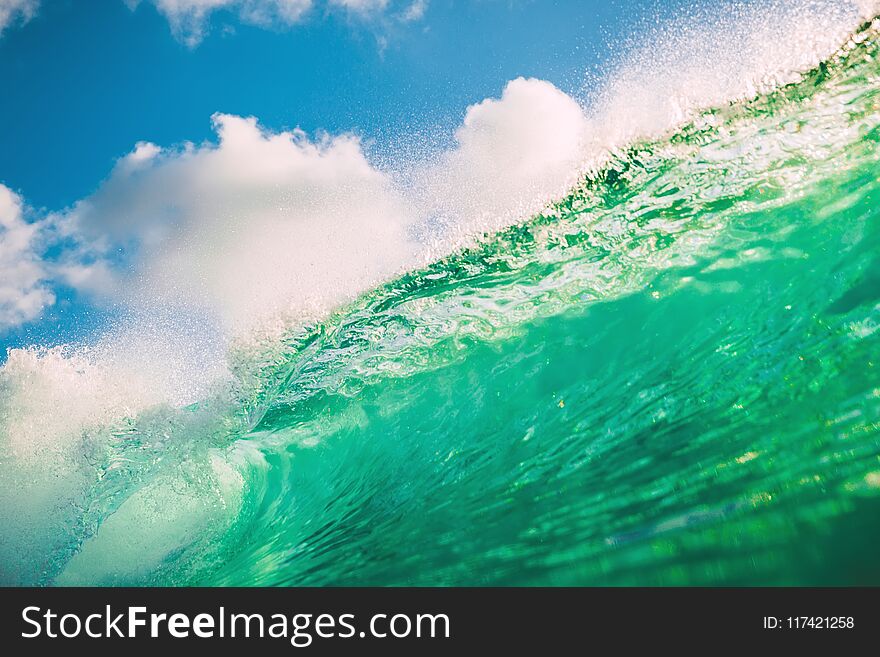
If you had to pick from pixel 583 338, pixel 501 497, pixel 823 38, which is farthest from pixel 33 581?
pixel 823 38

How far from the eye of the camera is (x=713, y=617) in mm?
2037

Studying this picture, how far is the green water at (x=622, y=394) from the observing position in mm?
2453

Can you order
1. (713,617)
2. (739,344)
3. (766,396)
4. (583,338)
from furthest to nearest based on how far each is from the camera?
1. (583,338)
2. (739,344)
3. (766,396)
4. (713,617)

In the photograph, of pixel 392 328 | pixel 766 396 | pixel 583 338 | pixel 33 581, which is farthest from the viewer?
pixel 392 328

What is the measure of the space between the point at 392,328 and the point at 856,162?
4078mm

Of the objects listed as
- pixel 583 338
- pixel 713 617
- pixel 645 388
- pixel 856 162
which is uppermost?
pixel 856 162

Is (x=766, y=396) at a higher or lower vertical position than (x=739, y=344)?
lower

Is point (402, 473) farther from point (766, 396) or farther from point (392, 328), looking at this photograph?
point (766, 396)

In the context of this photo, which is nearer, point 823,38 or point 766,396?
point 766,396

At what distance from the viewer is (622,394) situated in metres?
3.46

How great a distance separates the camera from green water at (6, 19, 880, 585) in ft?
8.05

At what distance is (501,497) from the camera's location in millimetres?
3186

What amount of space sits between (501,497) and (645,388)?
124 centimetres

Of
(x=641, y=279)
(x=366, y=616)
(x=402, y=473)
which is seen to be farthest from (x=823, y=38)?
(x=366, y=616)
